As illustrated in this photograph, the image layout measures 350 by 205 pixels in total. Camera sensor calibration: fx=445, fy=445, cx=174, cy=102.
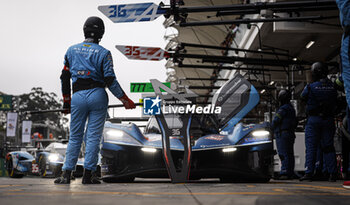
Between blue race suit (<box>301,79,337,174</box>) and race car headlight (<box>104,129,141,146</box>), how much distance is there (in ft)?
9.68

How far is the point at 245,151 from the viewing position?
5.97 metres

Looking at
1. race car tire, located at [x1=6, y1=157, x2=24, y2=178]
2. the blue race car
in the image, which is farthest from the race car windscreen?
race car tire, located at [x1=6, y1=157, x2=24, y2=178]

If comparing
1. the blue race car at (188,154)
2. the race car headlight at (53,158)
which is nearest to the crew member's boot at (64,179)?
the blue race car at (188,154)

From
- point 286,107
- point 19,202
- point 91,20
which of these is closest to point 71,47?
point 91,20

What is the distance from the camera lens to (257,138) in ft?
20.1

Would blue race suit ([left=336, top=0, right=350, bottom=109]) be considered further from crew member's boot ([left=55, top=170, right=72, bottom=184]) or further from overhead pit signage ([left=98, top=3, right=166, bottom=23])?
overhead pit signage ([left=98, top=3, right=166, bottom=23])

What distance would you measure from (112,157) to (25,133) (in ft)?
106

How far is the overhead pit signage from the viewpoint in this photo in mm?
7750

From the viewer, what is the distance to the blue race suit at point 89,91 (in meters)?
5.57

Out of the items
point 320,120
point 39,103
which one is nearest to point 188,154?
point 320,120

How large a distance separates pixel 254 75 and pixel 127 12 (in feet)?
33.3

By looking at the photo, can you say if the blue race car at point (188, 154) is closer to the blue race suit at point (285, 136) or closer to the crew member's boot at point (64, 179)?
the crew member's boot at point (64, 179)

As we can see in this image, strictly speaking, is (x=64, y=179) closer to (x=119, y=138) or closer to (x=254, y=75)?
(x=119, y=138)

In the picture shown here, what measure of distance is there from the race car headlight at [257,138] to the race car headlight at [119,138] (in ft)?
4.76
